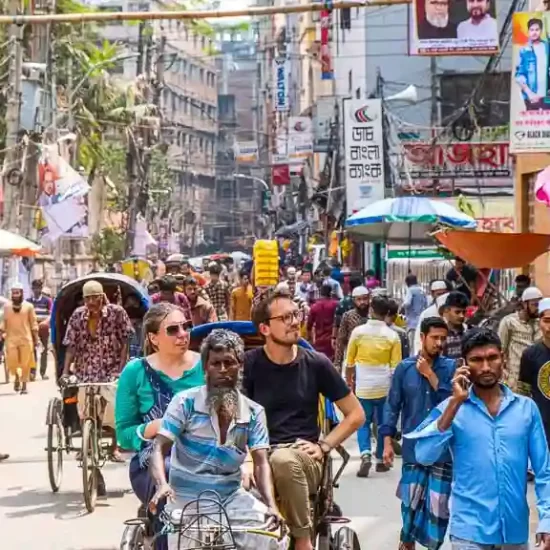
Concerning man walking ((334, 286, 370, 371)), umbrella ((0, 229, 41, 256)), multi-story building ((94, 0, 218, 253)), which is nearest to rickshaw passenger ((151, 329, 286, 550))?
man walking ((334, 286, 370, 371))

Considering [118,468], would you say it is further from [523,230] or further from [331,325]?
[523,230]

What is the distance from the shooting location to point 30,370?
2231 cm

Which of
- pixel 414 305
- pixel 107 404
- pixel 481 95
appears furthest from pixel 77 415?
pixel 481 95

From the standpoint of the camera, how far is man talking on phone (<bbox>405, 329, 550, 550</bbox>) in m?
5.70

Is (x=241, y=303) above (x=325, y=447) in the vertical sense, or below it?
below

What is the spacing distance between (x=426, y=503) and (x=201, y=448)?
1.57 metres

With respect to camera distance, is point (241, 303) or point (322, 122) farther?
point (322, 122)

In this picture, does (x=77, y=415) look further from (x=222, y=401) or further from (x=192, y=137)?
(x=192, y=137)

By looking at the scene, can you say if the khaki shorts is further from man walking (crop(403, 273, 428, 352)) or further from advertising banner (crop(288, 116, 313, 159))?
advertising banner (crop(288, 116, 313, 159))

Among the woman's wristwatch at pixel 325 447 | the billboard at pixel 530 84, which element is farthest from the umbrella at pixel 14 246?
the woman's wristwatch at pixel 325 447

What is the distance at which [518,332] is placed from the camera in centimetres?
1171

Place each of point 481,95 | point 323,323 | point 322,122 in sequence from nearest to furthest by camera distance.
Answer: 1. point 323,323
2. point 481,95
3. point 322,122

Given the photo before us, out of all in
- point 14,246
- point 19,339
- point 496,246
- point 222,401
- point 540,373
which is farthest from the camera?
point 14,246

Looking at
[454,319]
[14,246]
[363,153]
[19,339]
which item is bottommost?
[19,339]
